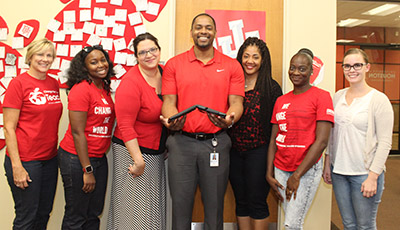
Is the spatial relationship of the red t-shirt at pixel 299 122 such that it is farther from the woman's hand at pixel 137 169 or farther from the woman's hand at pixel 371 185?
the woman's hand at pixel 137 169

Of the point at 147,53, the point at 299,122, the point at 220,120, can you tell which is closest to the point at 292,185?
the point at 299,122

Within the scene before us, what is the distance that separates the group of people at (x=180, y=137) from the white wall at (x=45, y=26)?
58cm

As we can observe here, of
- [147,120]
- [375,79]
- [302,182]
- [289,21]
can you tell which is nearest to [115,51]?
[147,120]

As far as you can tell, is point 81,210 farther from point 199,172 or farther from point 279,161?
point 279,161

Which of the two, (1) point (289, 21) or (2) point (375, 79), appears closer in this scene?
(1) point (289, 21)

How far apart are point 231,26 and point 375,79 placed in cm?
620

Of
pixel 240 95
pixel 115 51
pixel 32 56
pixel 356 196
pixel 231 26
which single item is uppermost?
pixel 231 26

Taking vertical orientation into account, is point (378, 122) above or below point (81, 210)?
above

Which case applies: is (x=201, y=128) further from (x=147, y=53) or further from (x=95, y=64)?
(x=95, y=64)

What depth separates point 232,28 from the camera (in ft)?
9.09

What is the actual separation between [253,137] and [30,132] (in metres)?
1.55

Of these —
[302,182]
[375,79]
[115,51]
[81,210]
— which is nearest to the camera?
[302,182]

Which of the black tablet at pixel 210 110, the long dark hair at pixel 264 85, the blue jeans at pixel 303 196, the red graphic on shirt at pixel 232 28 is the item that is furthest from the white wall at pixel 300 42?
the black tablet at pixel 210 110

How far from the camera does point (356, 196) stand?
186cm
